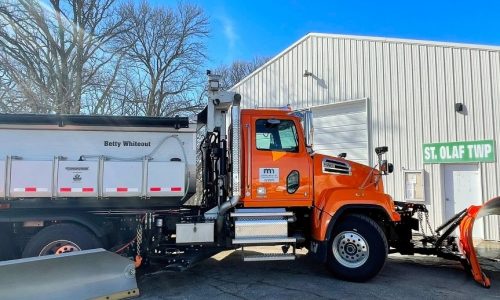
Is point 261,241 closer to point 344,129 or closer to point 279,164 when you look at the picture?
point 279,164

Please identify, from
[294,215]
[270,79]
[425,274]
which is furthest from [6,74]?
[425,274]

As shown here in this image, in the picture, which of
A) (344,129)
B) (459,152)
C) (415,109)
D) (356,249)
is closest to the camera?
(356,249)

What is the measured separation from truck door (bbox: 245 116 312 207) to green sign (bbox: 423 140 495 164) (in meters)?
6.97

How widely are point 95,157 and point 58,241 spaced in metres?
1.40

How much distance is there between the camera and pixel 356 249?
6.86m

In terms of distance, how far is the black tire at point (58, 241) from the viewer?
6320mm

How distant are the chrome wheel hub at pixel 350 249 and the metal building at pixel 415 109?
649 cm

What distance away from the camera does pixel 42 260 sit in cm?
518

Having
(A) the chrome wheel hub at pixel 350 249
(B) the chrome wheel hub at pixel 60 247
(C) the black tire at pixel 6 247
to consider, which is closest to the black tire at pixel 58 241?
(B) the chrome wheel hub at pixel 60 247

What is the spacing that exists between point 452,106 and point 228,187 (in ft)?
27.5

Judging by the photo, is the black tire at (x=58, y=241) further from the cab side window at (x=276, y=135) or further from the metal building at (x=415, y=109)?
the metal building at (x=415, y=109)

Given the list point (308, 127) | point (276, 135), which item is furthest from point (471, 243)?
point (276, 135)

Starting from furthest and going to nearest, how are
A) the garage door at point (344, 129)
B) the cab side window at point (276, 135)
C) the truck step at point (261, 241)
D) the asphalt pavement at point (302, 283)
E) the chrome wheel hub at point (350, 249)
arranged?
the garage door at point (344, 129) < the cab side window at point (276, 135) < the chrome wheel hub at point (350, 249) < the truck step at point (261, 241) < the asphalt pavement at point (302, 283)

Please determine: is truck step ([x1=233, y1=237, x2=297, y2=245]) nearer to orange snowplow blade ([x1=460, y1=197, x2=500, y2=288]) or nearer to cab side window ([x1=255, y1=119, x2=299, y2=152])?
cab side window ([x1=255, y1=119, x2=299, y2=152])
